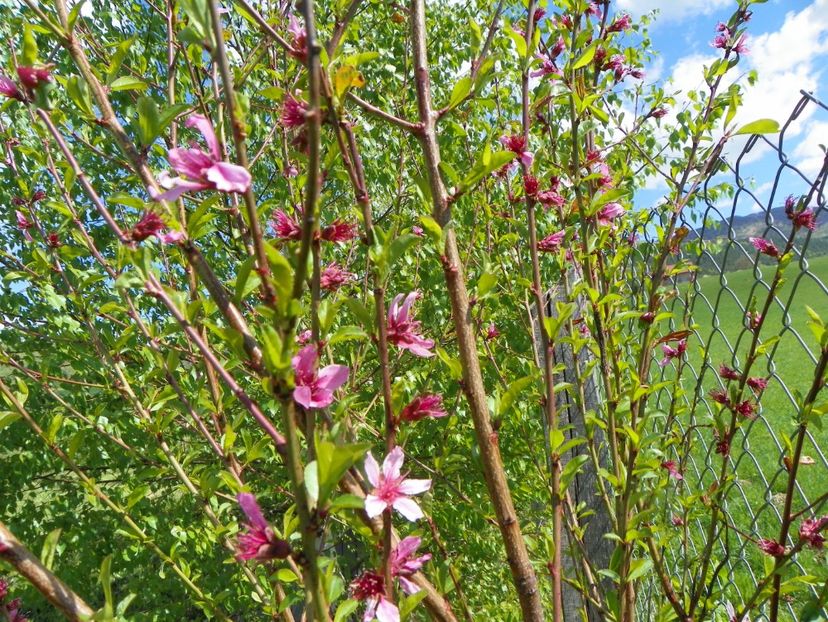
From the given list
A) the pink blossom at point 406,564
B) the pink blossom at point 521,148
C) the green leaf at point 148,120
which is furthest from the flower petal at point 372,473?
the pink blossom at point 521,148

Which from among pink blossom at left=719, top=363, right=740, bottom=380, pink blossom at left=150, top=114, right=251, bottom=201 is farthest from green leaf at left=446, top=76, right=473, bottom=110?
pink blossom at left=719, top=363, right=740, bottom=380

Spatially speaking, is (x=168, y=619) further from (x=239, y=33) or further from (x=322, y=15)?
(x=322, y=15)

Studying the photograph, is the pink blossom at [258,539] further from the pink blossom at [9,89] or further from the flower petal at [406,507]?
the pink blossom at [9,89]

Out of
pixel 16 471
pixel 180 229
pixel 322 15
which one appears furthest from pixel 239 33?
pixel 180 229

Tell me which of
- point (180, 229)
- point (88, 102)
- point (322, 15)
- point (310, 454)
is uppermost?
point (322, 15)

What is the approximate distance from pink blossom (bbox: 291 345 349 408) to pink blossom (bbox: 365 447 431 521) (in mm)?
132

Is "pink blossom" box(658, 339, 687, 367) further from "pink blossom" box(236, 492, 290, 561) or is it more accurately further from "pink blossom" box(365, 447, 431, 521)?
"pink blossom" box(236, 492, 290, 561)

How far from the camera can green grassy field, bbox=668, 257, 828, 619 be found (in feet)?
4.94

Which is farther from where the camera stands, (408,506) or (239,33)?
(239,33)

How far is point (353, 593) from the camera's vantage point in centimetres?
70

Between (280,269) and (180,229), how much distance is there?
23 cm

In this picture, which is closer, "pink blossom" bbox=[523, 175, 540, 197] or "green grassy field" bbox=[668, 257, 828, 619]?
"pink blossom" bbox=[523, 175, 540, 197]

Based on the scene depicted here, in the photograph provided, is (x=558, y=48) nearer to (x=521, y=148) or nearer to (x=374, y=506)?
(x=521, y=148)

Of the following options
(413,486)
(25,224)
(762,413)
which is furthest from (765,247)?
(25,224)
